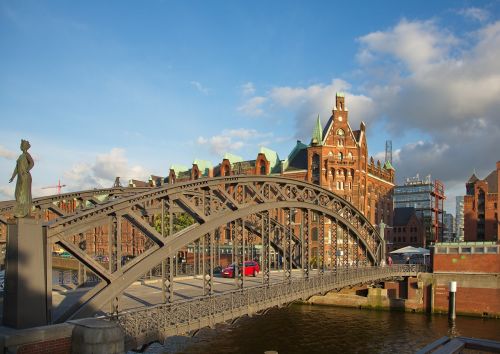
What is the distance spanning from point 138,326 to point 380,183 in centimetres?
6052

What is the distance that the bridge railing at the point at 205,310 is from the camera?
1418 cm

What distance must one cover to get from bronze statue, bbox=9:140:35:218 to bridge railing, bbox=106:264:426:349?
154 inches

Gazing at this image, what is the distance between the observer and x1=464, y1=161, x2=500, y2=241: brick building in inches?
2768

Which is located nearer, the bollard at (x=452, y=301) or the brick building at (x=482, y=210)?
the bollard at (x=452, y=301)

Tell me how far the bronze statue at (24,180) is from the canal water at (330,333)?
51.6ft

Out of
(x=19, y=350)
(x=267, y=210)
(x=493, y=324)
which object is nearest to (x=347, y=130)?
(x=493, y=324)

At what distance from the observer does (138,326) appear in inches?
555

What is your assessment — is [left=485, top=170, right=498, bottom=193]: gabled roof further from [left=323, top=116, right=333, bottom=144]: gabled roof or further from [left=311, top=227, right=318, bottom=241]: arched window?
[left=311, top=227, right=318, bottom=241]: arched window

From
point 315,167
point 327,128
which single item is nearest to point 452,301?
point 315,167

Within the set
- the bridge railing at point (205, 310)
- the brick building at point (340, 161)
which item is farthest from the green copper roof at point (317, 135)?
the bridge railing at point (205, 310)

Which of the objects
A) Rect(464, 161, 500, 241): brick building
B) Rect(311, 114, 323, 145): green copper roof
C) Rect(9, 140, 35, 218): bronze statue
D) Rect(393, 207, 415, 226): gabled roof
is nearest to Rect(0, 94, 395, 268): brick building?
Rect(311, 114, 323, 145): green copper roof

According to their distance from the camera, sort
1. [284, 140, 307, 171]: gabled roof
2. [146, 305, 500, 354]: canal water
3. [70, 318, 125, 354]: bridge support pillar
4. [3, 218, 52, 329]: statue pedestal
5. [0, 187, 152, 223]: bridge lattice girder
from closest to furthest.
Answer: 1. [70, 318, 125, 354]: bridge support pillar
2. [3, 218, 52, 329]: statue pedestal
3. [0, 187, 152, 223]: bridge lattice girder
4. [146, 305, 500, 354]: canal water
5. [284, 140, 307, 171]: gabled roof

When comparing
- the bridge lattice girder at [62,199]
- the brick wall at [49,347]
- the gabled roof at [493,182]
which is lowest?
the brick wall at [49,347]

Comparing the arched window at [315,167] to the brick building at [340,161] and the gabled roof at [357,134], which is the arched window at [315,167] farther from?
the gabled roof at [357,134]
